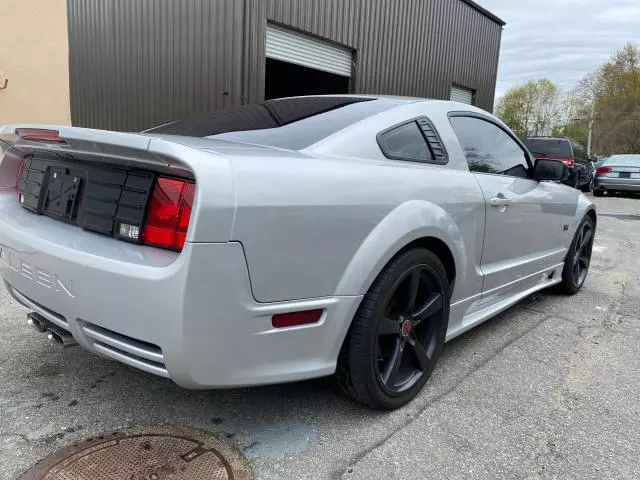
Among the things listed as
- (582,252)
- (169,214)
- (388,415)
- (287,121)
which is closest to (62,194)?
(169,214)

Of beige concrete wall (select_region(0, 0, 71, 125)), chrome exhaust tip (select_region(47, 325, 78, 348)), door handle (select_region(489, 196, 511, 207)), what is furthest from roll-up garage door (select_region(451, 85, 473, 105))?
chrome exhaust tip (select_region(47, 325, 78, 348))

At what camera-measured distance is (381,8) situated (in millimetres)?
10578

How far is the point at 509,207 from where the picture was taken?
10.3 feet

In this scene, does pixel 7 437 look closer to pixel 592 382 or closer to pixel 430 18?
pixel 592 382

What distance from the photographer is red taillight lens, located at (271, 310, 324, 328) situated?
1.89 metres

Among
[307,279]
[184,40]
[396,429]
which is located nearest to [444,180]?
[307,279]

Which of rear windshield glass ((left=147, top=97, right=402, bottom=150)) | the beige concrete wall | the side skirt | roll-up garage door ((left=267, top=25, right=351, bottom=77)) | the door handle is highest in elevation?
roll-up garage door ((left=267, top=25, right=351, bottom=77))

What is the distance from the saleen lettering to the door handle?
7.24 feet

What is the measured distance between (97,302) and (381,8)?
1026cm

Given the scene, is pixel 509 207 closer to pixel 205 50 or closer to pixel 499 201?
pixel 499 201

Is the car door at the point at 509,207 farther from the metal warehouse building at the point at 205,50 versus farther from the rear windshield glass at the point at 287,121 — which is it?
the metal warehouse building at the point at 205,50

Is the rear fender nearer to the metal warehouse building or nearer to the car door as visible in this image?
the car door

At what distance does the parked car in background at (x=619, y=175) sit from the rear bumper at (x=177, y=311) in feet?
56.0

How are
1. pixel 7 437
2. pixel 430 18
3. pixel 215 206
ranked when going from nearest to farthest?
pixel 215 206
pixel 7 437
pixel 430 18
